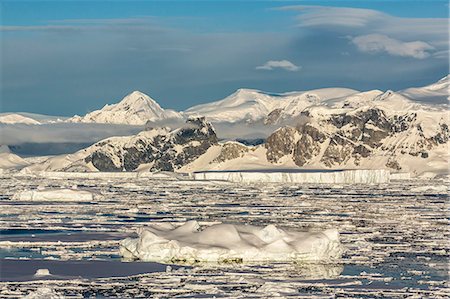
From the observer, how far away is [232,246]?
123ft

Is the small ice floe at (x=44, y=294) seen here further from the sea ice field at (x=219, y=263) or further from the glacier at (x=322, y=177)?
the glacier at (x=322, y=177)

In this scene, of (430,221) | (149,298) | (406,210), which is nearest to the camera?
(149,298)

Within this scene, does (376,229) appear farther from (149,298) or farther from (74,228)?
(149,298)

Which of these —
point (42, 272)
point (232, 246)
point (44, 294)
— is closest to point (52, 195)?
point (232, 246)

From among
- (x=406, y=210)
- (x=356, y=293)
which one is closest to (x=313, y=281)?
(x=356, y=293)

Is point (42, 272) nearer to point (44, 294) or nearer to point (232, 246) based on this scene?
point (44, 294)

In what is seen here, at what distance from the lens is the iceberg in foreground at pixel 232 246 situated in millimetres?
37250

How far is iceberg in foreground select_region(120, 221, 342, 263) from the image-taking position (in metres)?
37.2

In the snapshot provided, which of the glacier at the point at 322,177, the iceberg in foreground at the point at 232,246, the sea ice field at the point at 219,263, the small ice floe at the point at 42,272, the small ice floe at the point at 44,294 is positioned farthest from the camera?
the glacier at the point at 322,177

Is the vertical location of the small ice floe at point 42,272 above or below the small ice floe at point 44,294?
above

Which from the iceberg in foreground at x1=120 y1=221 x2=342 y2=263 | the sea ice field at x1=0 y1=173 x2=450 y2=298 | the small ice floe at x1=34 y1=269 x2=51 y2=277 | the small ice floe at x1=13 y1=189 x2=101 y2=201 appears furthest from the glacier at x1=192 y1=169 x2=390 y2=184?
the small ice floe at x1=34 y1=269 x2=51 y2=277

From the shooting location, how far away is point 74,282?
31828mm

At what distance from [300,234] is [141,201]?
42051 millimetres

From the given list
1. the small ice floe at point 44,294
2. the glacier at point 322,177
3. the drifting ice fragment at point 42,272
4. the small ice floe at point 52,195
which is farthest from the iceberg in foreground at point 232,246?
the glacier at point 322,177
